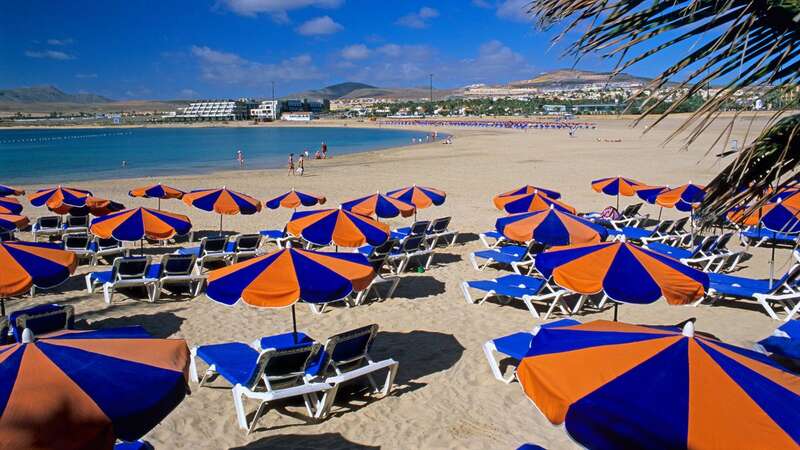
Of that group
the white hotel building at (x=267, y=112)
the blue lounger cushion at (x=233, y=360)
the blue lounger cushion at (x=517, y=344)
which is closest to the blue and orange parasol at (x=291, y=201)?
the blue lounger cushion at (x=233, y=360)

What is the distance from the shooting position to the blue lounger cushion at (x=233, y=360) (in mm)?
5234

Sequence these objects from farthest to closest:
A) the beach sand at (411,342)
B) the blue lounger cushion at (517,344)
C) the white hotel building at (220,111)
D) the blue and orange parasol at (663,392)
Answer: the white hotel building at (220,111), the blue lounger cushion at (517,344), the beach sand at (411,342), the blue and orange parasol at (663,392)

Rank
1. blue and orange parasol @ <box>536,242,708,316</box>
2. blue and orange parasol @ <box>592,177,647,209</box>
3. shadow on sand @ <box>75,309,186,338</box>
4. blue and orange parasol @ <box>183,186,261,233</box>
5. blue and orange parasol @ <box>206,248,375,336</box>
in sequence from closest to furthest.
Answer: blue and orange parasol @ <box>206,248,375,336</box>
blue and orange parasol @ <box>536,242,708,316</box>
shadow on sand @ <box>75,309,186,338</box>
blue and orange parasol @ <box>183,186,261,233</box>
blue and orange parasol @ <box>592,177,647,209</box>

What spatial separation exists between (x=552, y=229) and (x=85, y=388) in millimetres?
6139

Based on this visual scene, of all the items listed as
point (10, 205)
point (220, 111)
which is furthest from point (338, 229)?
point (220, 111)

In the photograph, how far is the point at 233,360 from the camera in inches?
221

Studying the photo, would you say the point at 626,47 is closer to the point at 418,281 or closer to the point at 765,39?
the point at 765,39

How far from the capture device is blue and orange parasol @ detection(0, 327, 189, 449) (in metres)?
2.75

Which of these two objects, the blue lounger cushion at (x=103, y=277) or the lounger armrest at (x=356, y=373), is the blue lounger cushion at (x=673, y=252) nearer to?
the lounger armrest at (x=356, y=373)

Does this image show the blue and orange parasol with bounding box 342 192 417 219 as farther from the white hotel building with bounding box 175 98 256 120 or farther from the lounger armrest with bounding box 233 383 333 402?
the white hotel building with bounding box 175 98 256 120

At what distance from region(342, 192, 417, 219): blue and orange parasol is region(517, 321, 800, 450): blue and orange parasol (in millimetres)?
6974

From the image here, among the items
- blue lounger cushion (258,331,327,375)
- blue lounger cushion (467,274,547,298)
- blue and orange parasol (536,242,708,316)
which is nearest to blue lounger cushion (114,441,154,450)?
blue lounger cushion (258,331,327,375)

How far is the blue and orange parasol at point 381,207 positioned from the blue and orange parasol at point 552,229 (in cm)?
257

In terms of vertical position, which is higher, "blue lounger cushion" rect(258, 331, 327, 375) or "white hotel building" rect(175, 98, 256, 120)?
"white hotel building" rect(175, 98, 256, 120)
